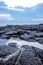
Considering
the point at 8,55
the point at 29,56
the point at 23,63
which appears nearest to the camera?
the point at 23,63

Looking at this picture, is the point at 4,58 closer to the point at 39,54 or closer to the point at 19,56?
the point at 19,56

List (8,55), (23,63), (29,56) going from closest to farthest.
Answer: (23,63), (29,56), (8,55)

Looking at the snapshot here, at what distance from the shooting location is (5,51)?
507cm

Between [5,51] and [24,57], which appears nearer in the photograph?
[24,57]

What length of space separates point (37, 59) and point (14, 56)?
792 mm

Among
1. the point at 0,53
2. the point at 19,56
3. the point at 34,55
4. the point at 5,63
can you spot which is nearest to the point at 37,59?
the point at 34,55

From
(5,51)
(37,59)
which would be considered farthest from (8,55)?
(37,59)

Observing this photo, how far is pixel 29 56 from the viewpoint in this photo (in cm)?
455

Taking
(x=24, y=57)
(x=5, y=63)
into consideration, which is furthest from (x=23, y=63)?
(x=5, y=63)

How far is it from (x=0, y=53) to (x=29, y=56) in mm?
1079

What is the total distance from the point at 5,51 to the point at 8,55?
28cm

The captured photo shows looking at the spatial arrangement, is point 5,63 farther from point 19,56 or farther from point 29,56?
point 29,56

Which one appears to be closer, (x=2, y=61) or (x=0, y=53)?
(x=2, y=61)

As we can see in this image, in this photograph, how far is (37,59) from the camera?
4.47 metres
